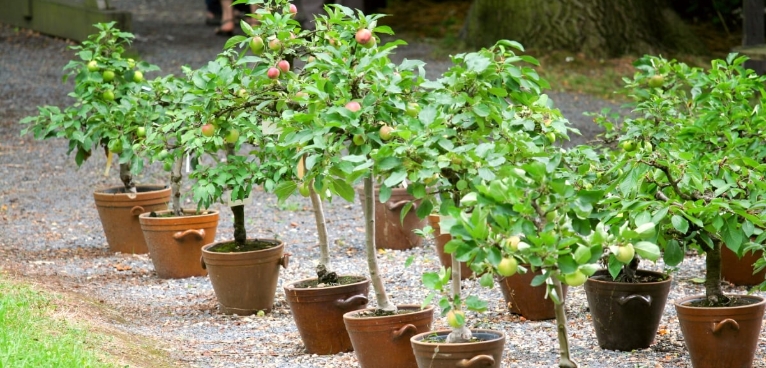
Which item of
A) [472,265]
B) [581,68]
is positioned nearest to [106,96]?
[472,265]

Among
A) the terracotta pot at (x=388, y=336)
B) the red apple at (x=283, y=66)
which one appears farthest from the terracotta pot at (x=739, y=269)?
the red apple at (x=283, y=66)

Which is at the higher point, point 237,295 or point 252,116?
point 252,116

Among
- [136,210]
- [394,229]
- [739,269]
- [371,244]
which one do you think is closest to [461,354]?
[371,244]

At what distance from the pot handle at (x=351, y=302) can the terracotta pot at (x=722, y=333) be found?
1.23 metres

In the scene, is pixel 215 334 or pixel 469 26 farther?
pixel 469 26

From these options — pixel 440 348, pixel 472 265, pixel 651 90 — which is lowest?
pixel 440 348

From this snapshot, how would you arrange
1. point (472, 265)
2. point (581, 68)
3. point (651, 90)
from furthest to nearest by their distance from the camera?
point (581, 68) → point (651, 90) → point (472, 265)

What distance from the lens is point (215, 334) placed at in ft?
15.6

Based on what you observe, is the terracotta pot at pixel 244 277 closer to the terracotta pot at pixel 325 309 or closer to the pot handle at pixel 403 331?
the terracotta pot at pixel 325 309

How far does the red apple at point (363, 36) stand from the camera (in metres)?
3.51

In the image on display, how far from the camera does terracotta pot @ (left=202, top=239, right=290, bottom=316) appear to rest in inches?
196

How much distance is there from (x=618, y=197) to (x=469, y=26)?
8660 millimetres

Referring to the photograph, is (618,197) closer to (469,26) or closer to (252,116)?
(252,116)

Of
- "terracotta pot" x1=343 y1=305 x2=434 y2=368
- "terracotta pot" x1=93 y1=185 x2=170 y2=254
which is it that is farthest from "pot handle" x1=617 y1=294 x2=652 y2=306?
"terracotta pot" x1=93 y1=185 x2=170 y2=254
